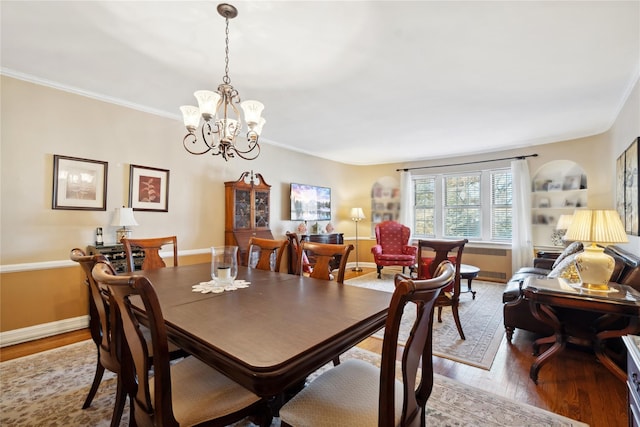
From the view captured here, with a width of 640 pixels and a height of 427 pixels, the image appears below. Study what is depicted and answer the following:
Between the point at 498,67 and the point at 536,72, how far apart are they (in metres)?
0.43

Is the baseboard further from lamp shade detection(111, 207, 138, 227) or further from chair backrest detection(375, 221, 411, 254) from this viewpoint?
chair backrest detection(375, 221, 411, 254)

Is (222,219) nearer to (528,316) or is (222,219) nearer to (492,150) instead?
(528,316)

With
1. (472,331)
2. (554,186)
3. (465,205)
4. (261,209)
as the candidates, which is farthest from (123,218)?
(554,186)

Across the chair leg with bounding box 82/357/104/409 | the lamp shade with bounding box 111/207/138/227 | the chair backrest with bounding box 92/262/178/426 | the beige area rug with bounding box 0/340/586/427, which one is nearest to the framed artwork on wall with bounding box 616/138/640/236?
the beige area rug with bounding box 0/340/586/427

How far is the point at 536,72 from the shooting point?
2.68m

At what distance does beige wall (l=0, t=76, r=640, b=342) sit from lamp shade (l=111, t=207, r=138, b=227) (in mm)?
246

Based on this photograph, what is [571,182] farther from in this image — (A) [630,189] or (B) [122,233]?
(B) [122,233]

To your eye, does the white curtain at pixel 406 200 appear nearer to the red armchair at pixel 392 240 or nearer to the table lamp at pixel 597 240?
the red armchair at pixel 392 240

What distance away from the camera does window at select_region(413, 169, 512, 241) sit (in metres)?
5.59

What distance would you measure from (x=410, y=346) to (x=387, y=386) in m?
0.17

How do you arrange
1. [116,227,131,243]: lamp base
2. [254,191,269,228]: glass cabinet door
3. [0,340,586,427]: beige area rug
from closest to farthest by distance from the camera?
1. [0,340,586,427]: beige area rug
2. [116,227,131,243]: lamp base
3. [254,191,269,228]: glass cabinet door

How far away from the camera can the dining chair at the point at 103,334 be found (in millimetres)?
1417

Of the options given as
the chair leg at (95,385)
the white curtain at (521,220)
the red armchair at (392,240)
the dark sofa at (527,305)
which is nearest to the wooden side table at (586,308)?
the dark sofa at (527,305)

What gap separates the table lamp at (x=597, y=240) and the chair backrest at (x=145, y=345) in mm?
2815
